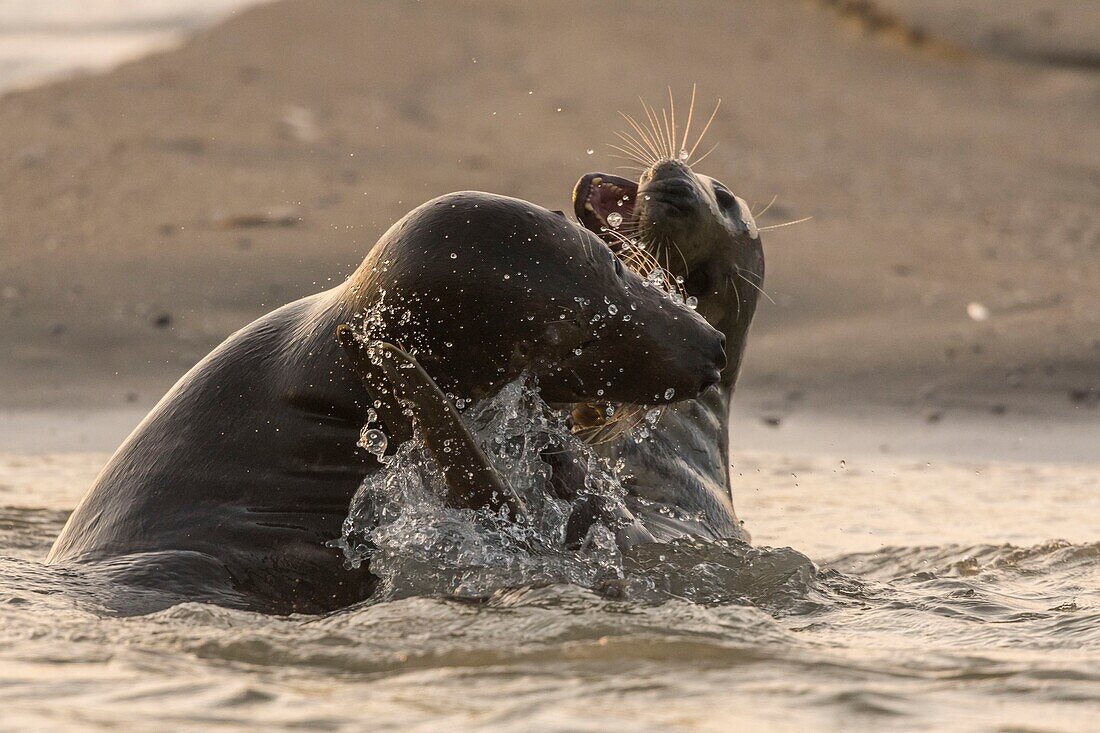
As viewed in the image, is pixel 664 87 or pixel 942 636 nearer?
pixel 942 636

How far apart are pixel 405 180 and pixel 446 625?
27.4 ft

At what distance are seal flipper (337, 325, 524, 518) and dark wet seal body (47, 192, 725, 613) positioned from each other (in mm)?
11

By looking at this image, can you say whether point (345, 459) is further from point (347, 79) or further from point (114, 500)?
point (347, 79)

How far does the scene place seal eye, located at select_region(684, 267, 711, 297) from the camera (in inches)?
248

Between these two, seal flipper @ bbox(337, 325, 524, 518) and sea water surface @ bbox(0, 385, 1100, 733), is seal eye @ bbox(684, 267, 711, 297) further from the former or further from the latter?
seal flipper @ bbox(337, 325, 524, 518)

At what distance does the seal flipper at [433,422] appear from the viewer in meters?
4.29

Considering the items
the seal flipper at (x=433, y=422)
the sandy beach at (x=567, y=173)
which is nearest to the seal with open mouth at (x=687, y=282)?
the seal flipper at (x=433, y=422)

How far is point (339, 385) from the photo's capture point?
181 inches

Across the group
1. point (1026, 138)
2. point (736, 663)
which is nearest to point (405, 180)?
point (1026, 138)

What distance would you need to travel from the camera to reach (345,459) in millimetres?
4652

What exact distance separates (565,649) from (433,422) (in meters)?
0.63

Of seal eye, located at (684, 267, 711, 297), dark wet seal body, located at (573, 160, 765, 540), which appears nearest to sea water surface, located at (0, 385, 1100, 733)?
dark wet seal body, located at (573, 160, 765, 540)

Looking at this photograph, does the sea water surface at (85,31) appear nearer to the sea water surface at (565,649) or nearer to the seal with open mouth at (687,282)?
the seal with open mouth at (687,282)

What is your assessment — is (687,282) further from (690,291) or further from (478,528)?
(478,528)
